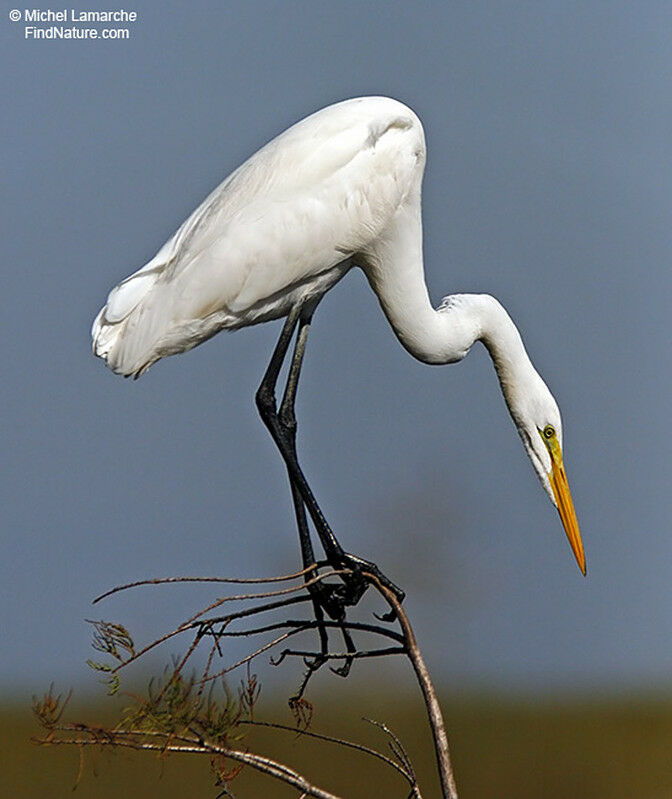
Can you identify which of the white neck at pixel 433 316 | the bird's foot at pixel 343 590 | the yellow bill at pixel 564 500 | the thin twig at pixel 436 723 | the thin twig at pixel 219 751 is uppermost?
the white neck at pixel 433 316

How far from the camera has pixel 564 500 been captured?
4.13m

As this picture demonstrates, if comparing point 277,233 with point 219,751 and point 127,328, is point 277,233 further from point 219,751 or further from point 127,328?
point 219,751

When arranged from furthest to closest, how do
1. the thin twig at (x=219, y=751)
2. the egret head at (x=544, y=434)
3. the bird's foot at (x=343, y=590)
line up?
1. the egret head at (x=544, y=434)
2. the bird's foot at (x=343, y=590)
3. the thin twig at (x=219, y=751)

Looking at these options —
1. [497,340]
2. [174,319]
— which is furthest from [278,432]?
[497,340]

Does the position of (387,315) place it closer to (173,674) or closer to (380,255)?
(380,255)

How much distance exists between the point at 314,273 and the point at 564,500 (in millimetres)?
1024

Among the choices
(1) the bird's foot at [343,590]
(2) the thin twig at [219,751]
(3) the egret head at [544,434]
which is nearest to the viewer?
(2) the thin twig at [219,751]

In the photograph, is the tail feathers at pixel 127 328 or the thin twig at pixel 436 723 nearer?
the thin twig at pixel 436 723

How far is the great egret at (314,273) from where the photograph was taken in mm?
3980

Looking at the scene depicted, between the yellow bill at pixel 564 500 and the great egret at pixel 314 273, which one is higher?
the great egret at pixel 314 273

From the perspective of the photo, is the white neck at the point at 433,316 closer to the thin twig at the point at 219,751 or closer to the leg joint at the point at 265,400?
the leg joint at the point at 265,400

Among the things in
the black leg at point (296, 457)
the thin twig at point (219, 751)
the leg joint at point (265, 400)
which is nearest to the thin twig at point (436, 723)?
the thin twig at point (219, 751)

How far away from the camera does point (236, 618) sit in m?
2.88

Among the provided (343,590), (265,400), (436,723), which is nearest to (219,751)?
(436,723)
